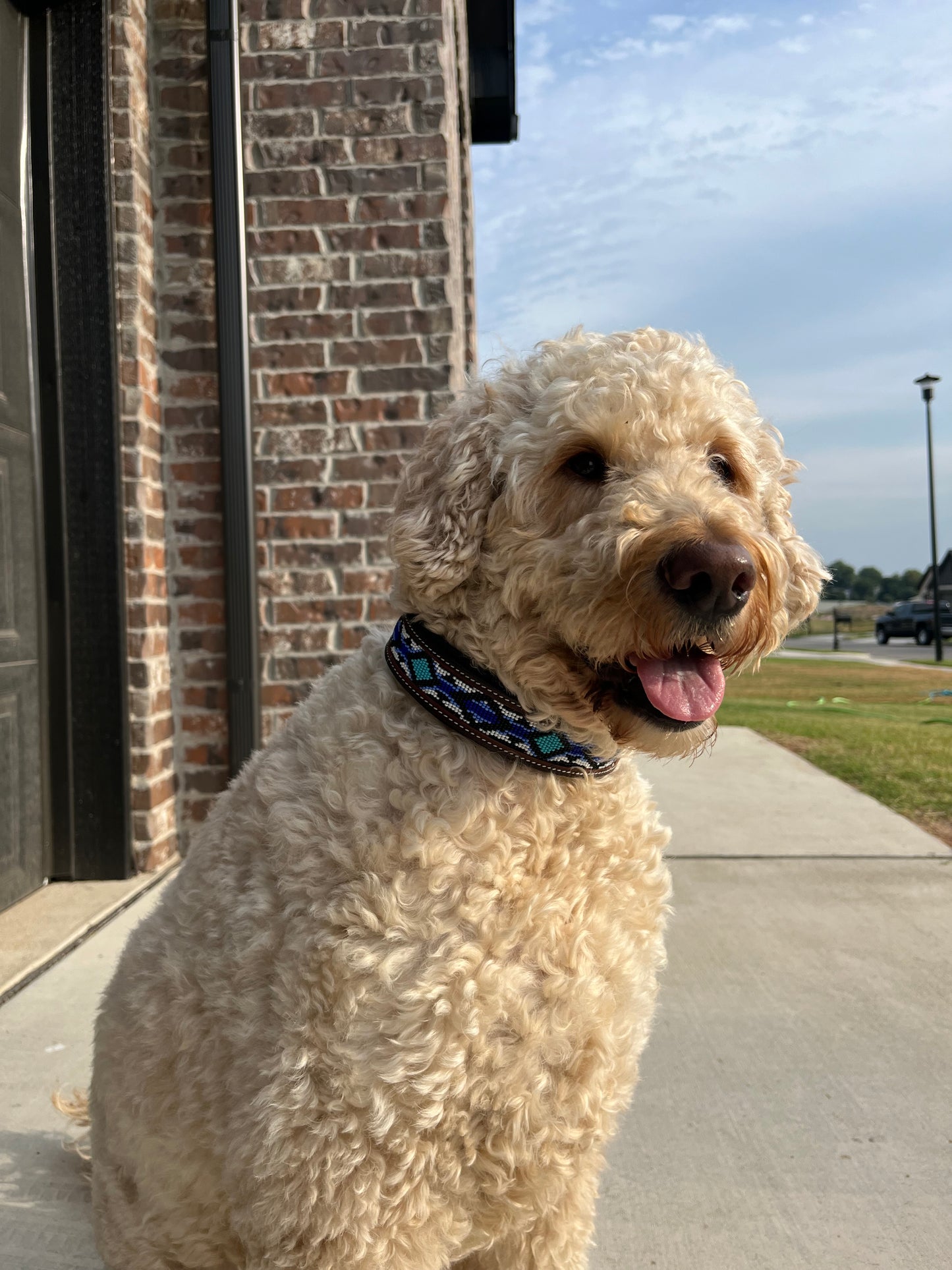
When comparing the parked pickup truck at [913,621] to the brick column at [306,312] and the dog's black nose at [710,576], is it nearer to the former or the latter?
the brick column at [306,312]

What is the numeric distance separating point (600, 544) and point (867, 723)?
6196 millimetres

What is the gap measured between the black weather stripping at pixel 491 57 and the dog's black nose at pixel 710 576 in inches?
303

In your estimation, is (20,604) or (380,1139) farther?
(20,604)

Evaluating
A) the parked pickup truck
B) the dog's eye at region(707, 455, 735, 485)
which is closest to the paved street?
the parked pickup truck

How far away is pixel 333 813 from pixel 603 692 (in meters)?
0.44

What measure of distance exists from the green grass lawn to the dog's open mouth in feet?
11.1

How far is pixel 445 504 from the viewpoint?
1.43 metres

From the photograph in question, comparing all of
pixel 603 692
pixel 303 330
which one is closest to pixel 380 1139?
pixel 603 692

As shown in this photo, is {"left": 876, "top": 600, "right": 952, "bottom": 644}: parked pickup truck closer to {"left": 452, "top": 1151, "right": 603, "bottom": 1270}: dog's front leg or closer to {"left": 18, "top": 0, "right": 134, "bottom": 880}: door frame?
{"left": 18, "top": 0, "right": 134, "bottom": 880}: door frame

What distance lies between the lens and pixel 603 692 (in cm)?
138

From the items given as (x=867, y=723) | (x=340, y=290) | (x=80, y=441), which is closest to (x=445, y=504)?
(x=80, y=441)

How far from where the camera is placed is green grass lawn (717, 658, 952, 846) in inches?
203

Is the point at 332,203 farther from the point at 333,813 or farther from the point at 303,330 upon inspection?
the point at 333,813

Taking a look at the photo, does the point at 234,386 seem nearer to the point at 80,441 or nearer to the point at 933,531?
the point at 80,441
